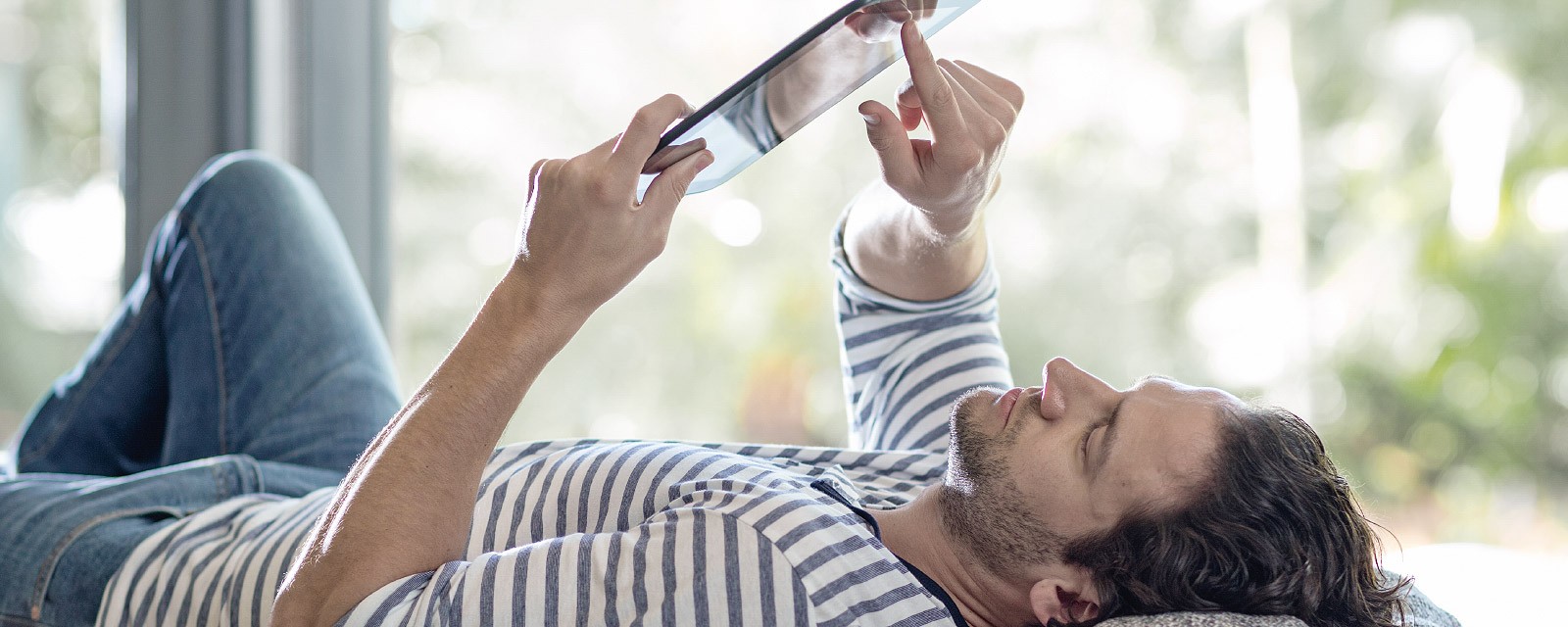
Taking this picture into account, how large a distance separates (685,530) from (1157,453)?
1.32ft

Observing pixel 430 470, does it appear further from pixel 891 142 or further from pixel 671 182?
pixel 891 142

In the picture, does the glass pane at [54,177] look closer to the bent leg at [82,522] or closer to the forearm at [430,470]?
the bent leg at [82,522]

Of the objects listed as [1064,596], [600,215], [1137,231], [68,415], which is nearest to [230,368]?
[68,415]

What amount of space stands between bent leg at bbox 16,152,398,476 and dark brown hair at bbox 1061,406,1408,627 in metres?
0.95

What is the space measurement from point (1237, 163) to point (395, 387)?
6.27ft

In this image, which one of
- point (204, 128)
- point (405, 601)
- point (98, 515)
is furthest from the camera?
point (204, 128)

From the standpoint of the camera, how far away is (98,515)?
1.09 m

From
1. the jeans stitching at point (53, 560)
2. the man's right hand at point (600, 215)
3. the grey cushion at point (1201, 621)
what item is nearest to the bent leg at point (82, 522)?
the jeans stitching at point (53, 560)

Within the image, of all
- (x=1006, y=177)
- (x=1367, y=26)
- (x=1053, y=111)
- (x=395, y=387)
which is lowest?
(x=395, y=387)

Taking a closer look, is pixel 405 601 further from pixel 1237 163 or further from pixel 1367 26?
pixel 1367 26

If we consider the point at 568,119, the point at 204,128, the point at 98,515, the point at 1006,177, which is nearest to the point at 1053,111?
the point at 1006,177

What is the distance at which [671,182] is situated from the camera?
0.76 metres

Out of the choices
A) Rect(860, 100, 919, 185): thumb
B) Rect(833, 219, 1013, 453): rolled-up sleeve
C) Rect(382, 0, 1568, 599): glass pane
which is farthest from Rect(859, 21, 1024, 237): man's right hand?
Rect(382, 0, 1568, 599): glass pane

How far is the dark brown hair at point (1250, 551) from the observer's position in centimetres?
82
